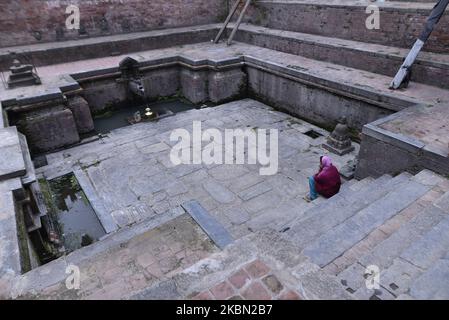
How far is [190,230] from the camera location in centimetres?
314

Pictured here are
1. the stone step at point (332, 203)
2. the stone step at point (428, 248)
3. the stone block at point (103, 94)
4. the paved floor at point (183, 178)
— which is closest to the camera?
→ the stone step at point (428, 248)

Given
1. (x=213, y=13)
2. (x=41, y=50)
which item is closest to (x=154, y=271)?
(x=41, y=50)

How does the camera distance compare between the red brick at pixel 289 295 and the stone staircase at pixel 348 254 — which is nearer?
the red brick at pixel 289 295

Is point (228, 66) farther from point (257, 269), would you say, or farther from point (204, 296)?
point (204, 296)

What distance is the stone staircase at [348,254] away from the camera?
2170 millimetres

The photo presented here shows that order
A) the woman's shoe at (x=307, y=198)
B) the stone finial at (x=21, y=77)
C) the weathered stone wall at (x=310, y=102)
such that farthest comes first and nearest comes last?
the stone finial at (x=21, y=77), the weathered stone wall at (x=310, y=102), the woman's shoe at (x=307, y=198)

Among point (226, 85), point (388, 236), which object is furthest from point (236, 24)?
point (388, 236)

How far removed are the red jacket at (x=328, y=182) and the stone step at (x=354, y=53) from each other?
3529 millimetres

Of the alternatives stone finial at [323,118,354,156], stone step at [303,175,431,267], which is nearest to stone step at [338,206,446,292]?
stone step at [303,175,431,267]

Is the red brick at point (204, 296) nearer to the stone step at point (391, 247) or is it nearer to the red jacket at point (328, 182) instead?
the stone step at point (391, 247)

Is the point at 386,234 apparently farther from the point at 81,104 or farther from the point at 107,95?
the point at 107,95

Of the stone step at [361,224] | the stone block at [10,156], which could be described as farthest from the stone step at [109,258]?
the stone block at [10,156]

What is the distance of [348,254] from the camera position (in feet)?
10.0

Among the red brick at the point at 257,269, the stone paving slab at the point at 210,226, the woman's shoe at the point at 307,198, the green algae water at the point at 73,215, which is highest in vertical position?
the red brick at the point at 257,269
